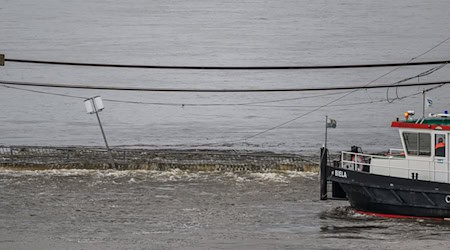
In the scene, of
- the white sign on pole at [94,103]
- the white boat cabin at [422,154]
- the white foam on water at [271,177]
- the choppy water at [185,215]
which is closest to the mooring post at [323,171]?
the choppy water at [185,215]

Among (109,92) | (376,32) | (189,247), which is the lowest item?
(189,247)

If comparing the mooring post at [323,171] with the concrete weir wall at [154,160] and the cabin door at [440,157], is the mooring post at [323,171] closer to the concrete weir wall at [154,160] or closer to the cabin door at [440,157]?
the cabin door at [440,157]

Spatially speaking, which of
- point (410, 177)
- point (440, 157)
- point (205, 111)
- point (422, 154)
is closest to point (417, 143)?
point (422, 154)

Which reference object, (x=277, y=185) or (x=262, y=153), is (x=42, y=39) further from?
(x=277, y=185)

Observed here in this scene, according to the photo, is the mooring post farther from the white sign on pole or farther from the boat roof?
the white sign on pole

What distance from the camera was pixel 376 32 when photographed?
117688mm

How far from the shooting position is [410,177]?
3659 cm

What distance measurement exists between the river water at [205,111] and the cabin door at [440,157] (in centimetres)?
158

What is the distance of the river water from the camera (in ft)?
115

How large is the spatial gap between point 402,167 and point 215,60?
63.5m

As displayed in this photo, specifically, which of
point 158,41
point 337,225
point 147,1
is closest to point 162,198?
point 337,225

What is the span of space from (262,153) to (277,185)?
30.9 ft

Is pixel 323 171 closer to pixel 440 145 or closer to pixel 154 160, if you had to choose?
pixel 440 145

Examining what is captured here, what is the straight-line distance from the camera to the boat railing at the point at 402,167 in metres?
36.2
